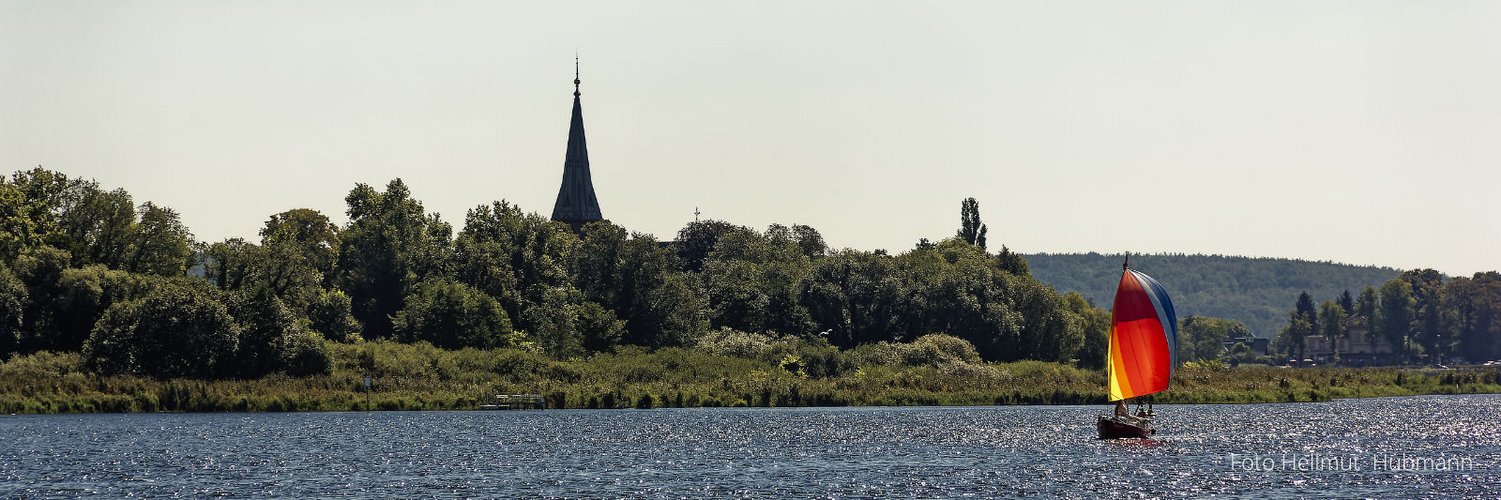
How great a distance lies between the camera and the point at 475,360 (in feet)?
350

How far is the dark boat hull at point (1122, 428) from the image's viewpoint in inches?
2835

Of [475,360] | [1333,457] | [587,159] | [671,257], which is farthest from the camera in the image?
[587,159]

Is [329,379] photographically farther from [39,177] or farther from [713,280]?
[713,280]

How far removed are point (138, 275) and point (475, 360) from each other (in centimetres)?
2156

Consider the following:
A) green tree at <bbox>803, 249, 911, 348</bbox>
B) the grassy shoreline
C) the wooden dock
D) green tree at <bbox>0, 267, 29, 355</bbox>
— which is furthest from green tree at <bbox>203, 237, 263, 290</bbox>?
green tree at <bbox>803, 249, 911, 348</bbox>

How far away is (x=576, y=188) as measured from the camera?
177625 mm

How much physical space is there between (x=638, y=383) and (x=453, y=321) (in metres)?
17.1

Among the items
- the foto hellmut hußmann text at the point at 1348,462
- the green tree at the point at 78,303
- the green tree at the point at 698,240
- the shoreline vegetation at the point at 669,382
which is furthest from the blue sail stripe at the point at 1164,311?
the green tree at the point at 698,240

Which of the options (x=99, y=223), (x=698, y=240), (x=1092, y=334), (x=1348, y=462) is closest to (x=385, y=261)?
(x=99, y=223)

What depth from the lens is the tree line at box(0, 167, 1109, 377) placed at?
9569 centimetres

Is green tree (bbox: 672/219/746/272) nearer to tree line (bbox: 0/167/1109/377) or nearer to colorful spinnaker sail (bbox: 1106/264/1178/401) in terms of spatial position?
tree line (bbox: 0/167/1109/377)

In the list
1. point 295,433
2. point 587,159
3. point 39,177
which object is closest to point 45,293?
point 39,177

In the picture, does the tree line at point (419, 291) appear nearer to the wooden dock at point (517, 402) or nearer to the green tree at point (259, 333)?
the green tree at point (259, 333)

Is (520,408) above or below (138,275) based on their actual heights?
below
